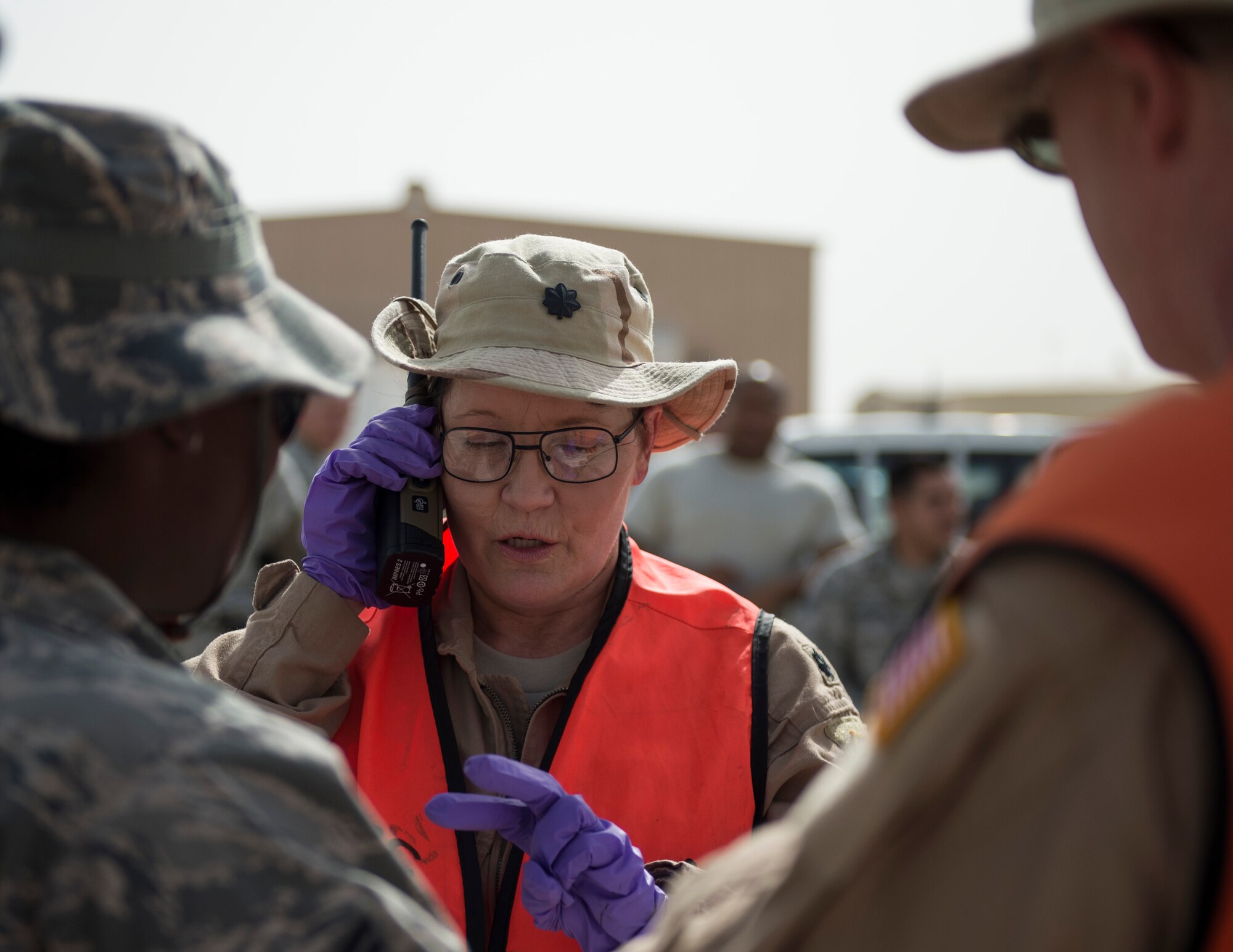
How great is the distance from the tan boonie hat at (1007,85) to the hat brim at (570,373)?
2.90 ft

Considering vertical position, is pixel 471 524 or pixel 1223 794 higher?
pixel 1223 794

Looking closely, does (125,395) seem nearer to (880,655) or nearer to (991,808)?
(991,808)

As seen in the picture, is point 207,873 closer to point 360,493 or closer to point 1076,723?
point 1076,723

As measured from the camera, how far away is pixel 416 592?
2299 millimetres

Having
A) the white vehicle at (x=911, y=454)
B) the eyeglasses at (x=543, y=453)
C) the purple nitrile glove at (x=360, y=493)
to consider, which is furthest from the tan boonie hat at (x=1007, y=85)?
the white vehicle at (x=911, y=454)

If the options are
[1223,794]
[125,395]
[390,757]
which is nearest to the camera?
[1223,794]

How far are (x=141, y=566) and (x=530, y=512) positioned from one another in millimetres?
1168

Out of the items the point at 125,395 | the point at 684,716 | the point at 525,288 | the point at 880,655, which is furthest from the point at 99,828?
the point at 880,655

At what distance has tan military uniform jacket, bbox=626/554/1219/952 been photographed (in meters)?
0.79

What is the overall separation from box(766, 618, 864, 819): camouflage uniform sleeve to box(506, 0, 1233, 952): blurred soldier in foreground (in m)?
1.11

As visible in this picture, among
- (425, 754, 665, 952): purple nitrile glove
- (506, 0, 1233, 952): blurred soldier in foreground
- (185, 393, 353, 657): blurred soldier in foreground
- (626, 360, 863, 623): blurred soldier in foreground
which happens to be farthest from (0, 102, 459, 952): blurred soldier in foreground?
(626, 360, 863, 623): blurred soldier in foreground

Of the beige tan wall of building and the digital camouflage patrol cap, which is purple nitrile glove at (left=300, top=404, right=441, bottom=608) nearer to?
the digital camouflage patrol cap

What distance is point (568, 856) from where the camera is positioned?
1786 mm

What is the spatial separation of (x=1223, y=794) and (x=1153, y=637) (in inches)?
4.3
